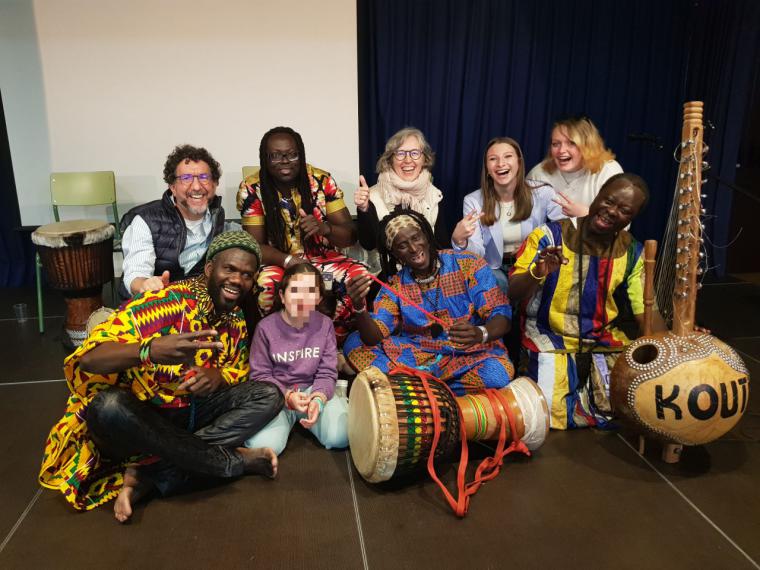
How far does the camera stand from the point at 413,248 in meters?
2.76

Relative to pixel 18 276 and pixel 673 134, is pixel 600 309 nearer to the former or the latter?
pixel 673 134

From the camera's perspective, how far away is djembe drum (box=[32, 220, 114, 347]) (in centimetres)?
378

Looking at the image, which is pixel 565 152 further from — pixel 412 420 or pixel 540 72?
pixel 412 420

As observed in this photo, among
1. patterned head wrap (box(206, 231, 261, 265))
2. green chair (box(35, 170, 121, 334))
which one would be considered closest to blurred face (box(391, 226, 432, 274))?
patterned head wrap (box(206, 231, 261, 265))

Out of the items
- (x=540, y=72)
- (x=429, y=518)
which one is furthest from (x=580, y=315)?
(x=540, y=72)

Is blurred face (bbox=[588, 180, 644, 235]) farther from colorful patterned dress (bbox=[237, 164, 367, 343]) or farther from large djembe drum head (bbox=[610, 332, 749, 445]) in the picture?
colorful patterned dress (bbox=[237, 164, 367, 343])

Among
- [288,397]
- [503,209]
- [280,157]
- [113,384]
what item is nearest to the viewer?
[113,384]

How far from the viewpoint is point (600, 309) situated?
285 centimetres

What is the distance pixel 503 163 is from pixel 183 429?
7.13ft

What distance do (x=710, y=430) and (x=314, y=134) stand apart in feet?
12.1

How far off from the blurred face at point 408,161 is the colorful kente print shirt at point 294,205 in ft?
1.37

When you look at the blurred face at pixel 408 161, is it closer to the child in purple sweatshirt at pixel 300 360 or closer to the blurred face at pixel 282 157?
the blurred face at pixel 282 157

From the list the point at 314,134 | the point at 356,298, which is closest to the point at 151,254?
the point at 356,298

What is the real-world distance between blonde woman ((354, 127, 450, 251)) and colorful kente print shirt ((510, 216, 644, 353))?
0.91 m
